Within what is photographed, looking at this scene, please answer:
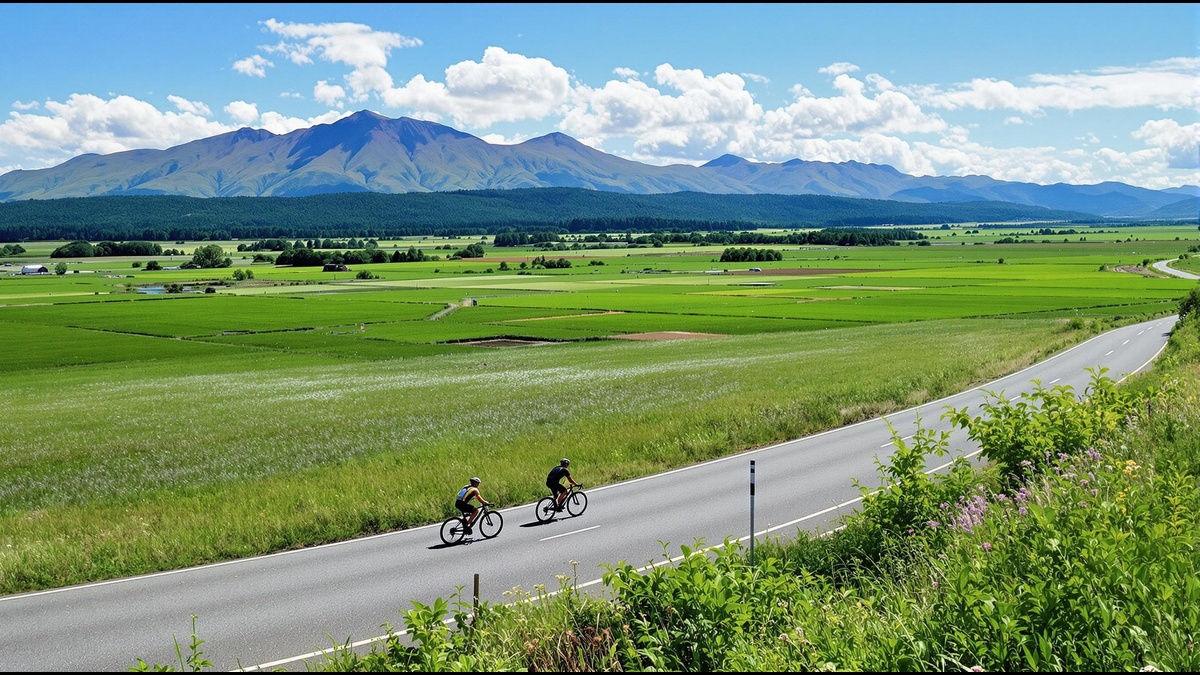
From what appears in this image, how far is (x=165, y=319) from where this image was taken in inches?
3954

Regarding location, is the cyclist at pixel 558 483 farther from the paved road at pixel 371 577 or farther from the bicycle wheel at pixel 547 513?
the paved road at pixel 371 577

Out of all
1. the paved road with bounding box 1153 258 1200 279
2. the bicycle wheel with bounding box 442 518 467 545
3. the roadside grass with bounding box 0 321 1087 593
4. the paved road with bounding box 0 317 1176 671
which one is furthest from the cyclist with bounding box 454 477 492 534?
the paved road with bounding box 1153 258 1200 279

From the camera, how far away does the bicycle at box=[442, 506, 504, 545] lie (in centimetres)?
1970

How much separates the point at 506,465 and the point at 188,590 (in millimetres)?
10300

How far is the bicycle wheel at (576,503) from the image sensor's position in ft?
71.4

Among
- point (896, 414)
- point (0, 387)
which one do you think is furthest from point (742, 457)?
point (0, 387)

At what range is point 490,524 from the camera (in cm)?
2019

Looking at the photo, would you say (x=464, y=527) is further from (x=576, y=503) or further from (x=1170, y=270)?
(x=1170, y=270)

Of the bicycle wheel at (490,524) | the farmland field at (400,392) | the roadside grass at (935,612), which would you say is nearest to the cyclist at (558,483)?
the bicycle wheel at (490,524)

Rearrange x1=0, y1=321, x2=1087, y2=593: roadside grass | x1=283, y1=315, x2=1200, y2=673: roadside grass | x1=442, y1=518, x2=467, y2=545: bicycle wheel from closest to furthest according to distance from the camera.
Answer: x1=283, y1=315, x2=1200, y2=673: roadside grass
x1=442, y1=518, x2=467, y2=545: bicycle wheel
x1=0, y1=321, x2=1087, y2=593: roadside grass

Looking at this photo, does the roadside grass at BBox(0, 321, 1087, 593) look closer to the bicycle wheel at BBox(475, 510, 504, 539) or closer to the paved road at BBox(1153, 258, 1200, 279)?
the bicycle wheel at BBox(475, 510, 504, 539)

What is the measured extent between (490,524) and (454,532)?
82cm

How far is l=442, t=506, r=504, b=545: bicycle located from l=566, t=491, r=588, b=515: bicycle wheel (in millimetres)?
1761

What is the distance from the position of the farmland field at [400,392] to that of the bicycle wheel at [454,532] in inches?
91.2
